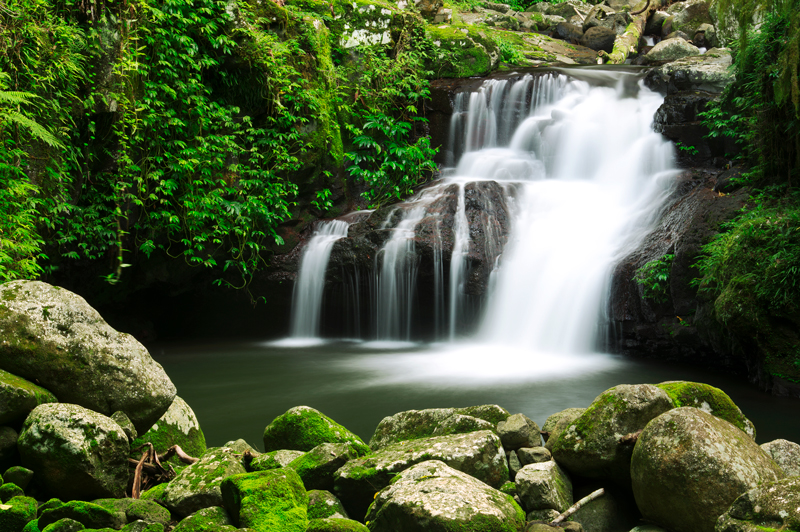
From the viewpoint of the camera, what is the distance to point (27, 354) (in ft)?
10.3

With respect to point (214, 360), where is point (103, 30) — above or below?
above

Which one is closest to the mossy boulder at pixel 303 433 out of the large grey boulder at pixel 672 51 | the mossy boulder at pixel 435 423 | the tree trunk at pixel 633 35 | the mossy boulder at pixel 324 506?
the mossy boulder at pixel 435 423

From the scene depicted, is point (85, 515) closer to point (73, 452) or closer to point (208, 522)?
point (73, 452)

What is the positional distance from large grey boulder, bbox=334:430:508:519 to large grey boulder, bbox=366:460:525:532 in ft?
0.72

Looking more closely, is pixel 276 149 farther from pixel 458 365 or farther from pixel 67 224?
pixel 458 365

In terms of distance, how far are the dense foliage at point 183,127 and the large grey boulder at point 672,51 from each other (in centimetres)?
755

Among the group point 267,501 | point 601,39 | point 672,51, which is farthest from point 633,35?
point 267,501

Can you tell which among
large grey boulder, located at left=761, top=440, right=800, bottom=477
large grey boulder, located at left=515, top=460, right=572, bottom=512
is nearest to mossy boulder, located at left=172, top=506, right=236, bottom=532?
large grey boulder, located at left=515, top=460, right=572, bottom=512

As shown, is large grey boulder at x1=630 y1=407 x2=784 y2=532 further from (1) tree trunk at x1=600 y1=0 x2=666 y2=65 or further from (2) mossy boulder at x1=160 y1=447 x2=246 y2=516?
(1) tree trunk at x1=600 y1=0 x2=666 y2=65

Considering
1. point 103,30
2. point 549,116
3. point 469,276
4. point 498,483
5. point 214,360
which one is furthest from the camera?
point 549,116

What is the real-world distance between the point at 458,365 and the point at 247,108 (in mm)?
6006

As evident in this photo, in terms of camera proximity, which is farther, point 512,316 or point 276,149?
point 276,149

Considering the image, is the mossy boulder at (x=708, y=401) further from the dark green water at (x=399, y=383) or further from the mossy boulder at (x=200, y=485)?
the mossy boulder at (x=200, y=485)

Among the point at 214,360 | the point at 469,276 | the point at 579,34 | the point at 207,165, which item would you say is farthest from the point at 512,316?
the point at 579,34
